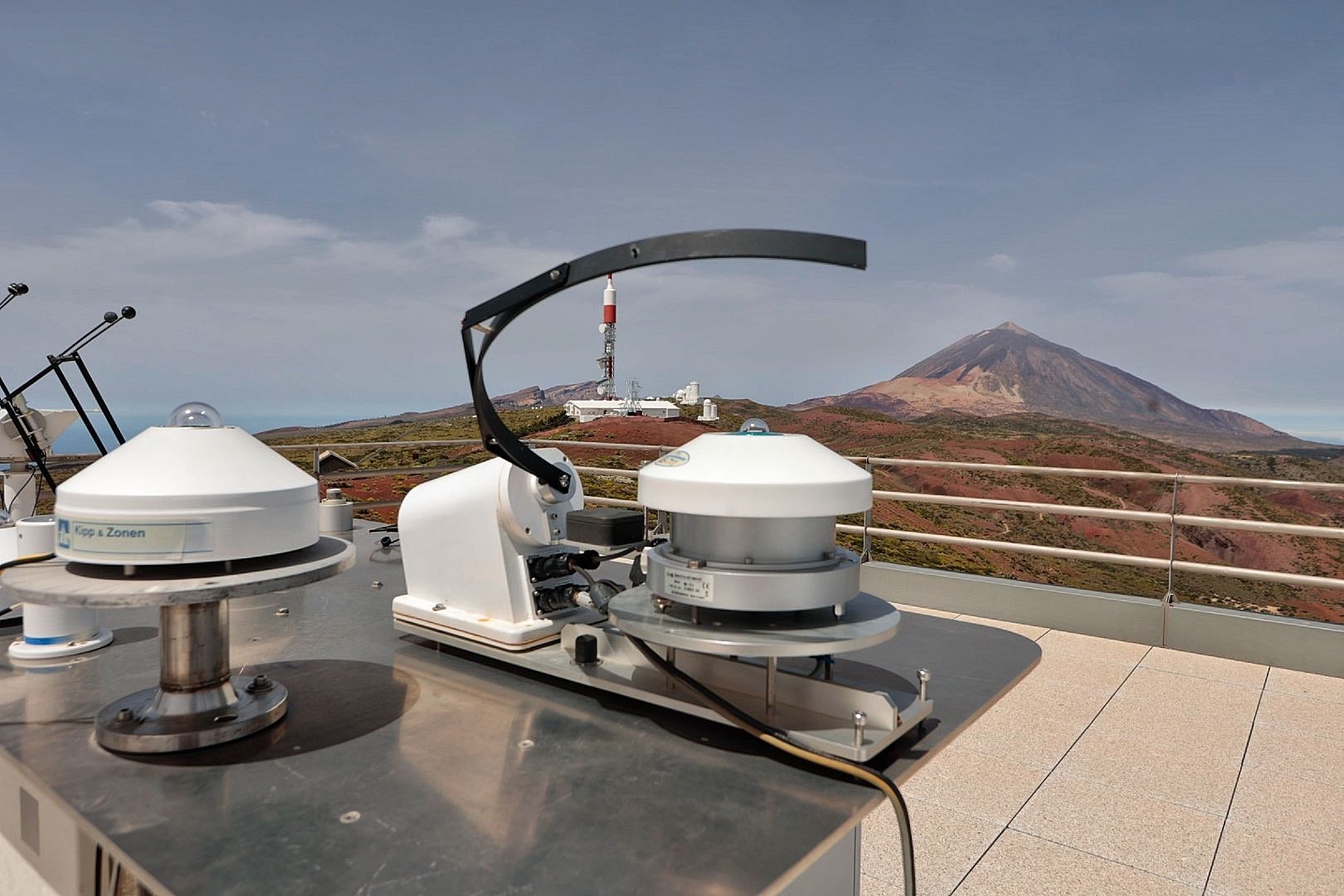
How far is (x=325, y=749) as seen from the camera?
29.2 inches

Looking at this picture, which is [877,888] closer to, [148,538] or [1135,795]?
[1135,795]

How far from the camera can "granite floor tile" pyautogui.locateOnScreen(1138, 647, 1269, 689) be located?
3.01 metres

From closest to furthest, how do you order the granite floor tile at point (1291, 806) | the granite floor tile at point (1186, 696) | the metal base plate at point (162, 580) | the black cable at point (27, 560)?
the metal base plate at point (162, 580), the black cable at point (27, 560), the granite floor tile at point (1291, 806), the granite floor tile at point (1186, 696)

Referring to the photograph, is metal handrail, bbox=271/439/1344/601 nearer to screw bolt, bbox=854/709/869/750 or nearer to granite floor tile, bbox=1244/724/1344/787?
granite floor tile, bbox=1244/724/1344/787

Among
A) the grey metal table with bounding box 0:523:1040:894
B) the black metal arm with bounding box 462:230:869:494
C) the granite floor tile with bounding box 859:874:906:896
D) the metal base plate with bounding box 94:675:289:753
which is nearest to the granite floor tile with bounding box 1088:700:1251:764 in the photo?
the granite floor tile with bounding box 859:874:906:896

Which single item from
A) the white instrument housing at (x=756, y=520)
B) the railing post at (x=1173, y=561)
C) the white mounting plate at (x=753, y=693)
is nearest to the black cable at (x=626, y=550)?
the white mounting plate at (x=753, y=693)

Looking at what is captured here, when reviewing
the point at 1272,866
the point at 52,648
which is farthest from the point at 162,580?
the point at 1272,866

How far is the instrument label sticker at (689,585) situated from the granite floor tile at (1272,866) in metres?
1.65

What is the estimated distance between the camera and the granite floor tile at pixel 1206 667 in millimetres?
3010

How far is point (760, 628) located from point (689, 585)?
0.26 ft

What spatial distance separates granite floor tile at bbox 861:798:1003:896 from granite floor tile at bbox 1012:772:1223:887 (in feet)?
0.43

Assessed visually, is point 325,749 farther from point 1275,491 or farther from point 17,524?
point 1275,491

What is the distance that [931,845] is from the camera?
6.06 feet

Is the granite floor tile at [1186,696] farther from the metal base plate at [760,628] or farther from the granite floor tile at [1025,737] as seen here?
the metal base plate at [760,628]
